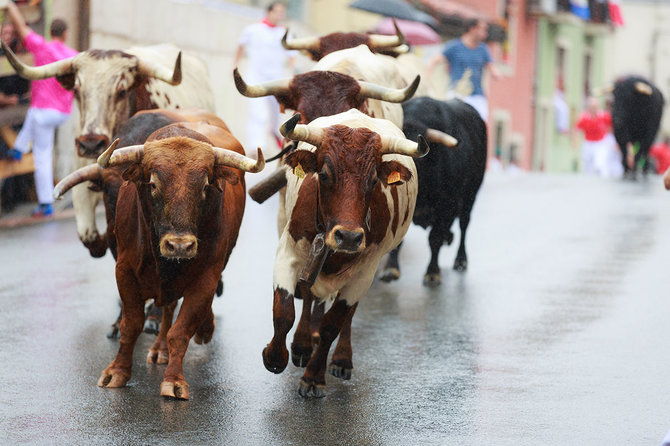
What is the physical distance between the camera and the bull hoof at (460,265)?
12.0 meters

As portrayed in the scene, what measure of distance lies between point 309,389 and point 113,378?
1.05 m

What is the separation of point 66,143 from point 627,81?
32.6 ft

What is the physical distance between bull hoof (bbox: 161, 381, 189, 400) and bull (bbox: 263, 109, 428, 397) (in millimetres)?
486

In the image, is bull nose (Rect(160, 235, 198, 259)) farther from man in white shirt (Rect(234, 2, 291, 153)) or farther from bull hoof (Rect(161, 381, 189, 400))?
man in white shirt (Rect(234, 2, 291, 153))

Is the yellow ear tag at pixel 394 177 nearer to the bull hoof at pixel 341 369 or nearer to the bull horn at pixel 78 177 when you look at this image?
the bull hoof at pixel 341 369

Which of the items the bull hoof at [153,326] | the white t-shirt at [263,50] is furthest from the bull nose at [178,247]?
the white t-shirt at [263,50]

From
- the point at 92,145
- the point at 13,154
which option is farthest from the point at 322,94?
the point at 13,154

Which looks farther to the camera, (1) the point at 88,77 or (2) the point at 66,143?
(2) the point at 66,143

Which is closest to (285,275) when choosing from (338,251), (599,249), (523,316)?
(338,251)

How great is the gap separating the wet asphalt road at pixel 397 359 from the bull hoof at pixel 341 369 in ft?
0.19

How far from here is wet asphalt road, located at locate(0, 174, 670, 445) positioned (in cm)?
621

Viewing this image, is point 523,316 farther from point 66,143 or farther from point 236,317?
point 66,143

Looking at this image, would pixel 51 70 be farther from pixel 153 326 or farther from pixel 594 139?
pixel 594 139

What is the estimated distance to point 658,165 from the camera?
3123 cm
